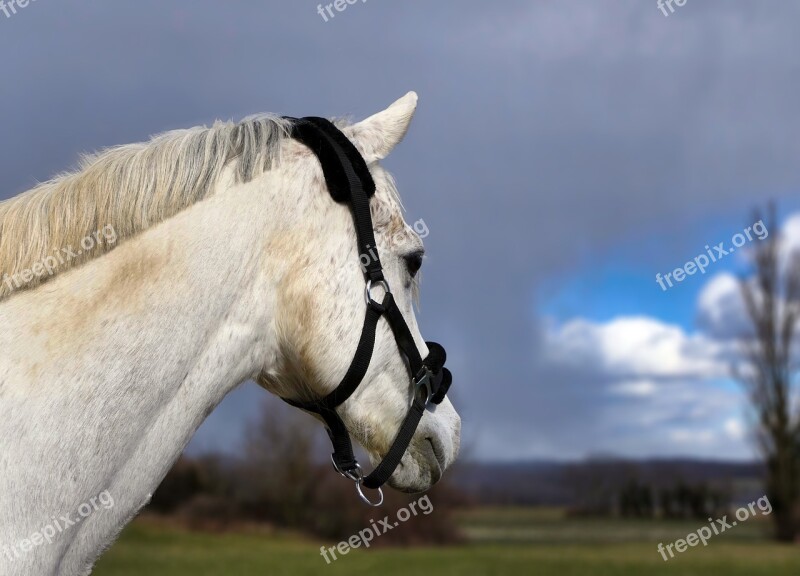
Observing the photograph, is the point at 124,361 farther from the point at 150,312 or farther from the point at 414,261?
the point at 414,261

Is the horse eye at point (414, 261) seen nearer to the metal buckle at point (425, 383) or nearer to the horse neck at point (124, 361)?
the metal buckle at point (425, 383)

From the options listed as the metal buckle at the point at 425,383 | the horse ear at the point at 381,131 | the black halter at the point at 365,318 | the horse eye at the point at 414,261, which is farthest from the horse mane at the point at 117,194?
the metal buckle at the point at 425,383

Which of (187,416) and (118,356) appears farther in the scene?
(187,416)

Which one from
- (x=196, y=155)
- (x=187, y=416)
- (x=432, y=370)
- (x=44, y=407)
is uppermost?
(x=196, y=155)

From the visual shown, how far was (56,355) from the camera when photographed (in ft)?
7.50

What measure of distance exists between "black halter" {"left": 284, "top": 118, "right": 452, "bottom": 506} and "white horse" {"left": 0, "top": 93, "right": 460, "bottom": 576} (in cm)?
5

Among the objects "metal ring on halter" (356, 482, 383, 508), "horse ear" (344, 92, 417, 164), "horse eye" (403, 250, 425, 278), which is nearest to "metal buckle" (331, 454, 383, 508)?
"metal ring on halter" (356, 482, 383, 508)

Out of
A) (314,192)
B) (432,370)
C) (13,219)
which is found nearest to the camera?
(13,219)

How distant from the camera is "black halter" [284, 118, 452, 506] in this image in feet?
8.86

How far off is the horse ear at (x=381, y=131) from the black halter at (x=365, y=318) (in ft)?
0.41

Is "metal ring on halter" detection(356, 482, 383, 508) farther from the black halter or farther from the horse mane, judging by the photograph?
the horse mane

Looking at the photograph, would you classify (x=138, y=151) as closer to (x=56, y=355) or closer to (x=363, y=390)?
(x=56, y=355)

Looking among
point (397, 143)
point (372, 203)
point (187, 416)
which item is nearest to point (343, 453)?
point (187, 416)

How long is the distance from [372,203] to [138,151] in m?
0.87
